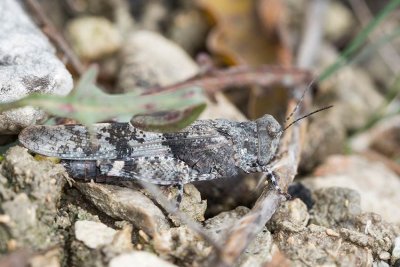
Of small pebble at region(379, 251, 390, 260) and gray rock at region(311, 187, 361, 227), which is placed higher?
gray rock at region(311, 187, 361, 227)

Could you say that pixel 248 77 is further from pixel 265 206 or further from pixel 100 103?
pixel 100 103

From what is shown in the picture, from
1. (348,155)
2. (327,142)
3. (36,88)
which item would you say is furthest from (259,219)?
(348,155)

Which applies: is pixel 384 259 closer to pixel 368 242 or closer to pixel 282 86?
pixel 368 242

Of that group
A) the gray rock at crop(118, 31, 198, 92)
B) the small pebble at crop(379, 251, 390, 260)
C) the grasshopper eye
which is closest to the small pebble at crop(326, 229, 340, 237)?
the small pebble at crop(379, 251, 390, 260)

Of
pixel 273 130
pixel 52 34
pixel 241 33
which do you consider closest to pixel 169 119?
pixel 273 130

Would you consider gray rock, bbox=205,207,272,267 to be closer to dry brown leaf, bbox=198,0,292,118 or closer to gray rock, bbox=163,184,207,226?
gray rock, bbox=163,184,207,226

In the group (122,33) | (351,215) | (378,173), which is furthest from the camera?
(122,33)
